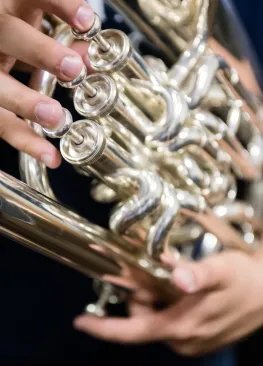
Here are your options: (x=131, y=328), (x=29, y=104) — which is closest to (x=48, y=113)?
(x=29, y=104)

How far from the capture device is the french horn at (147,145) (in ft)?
1.28

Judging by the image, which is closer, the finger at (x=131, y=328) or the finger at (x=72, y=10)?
the finger at (x=72, y=10)

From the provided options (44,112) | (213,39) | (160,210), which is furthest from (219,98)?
(44,112)

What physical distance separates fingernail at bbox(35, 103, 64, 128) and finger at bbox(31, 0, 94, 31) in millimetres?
67

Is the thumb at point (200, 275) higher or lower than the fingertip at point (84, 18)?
lower

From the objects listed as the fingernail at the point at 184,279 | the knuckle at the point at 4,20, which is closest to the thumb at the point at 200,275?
the fingernail at the point at 184,279

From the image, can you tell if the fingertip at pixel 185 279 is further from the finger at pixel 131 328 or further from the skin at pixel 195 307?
the finger at pixel 131 328

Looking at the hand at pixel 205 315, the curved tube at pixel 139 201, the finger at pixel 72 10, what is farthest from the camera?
the hand at pixel 205 315

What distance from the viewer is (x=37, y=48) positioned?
0.34 metres

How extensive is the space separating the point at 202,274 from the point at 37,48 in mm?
315

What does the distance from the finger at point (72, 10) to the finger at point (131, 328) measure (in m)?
0.40

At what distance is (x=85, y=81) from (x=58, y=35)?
74mm

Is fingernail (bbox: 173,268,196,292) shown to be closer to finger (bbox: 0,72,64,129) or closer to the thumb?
the thumb

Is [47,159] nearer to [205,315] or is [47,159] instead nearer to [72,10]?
[72,10]
